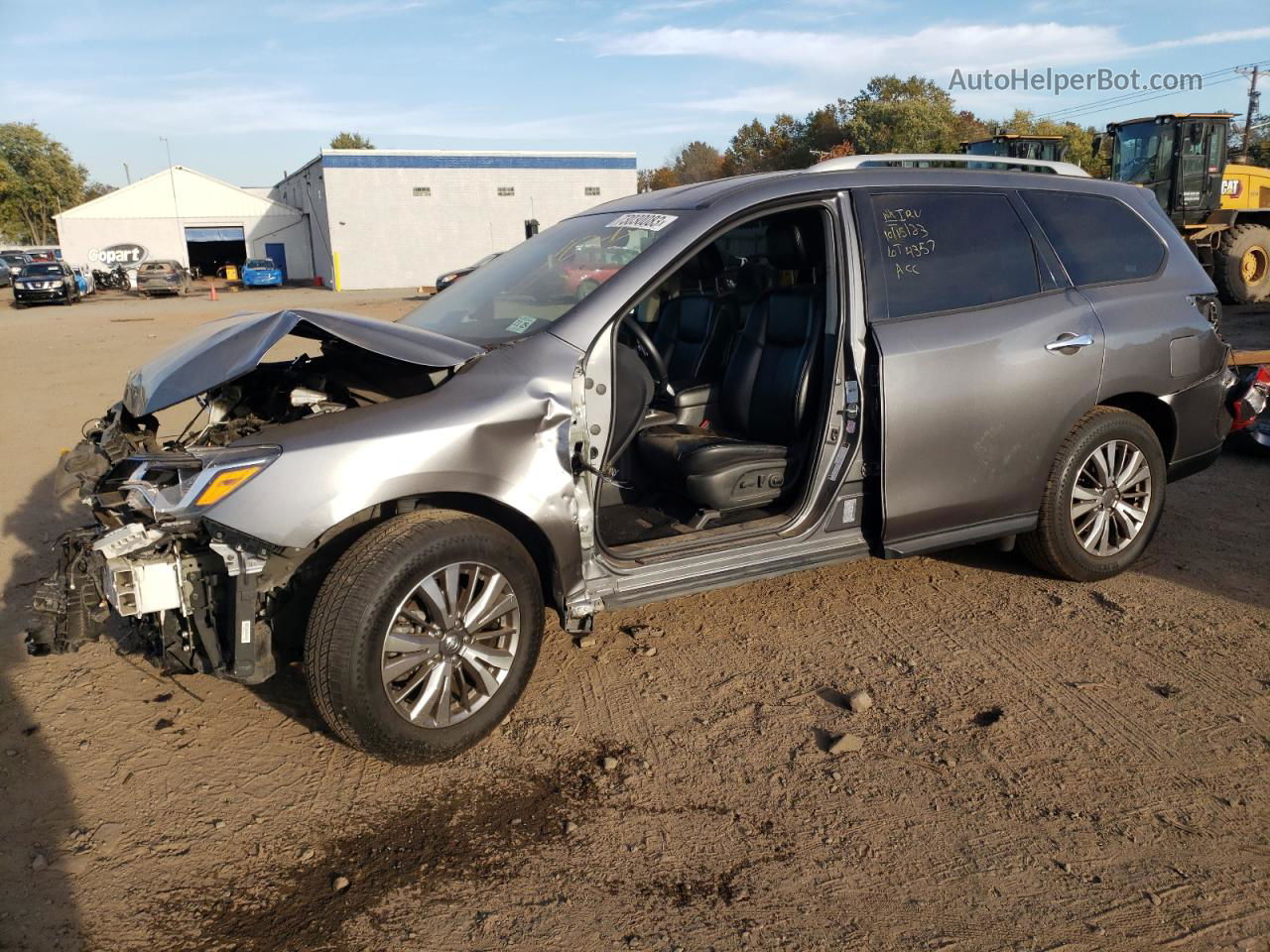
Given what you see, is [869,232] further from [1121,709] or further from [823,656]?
[1121,709]

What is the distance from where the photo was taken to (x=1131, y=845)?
2777mm

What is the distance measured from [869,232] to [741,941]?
9.35ft

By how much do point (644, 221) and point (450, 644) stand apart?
6.36 feet

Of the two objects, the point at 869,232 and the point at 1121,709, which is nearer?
the point at 1121,709

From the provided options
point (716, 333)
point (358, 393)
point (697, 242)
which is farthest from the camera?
point (716, 333)

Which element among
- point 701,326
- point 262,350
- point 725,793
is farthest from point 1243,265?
point 262,350

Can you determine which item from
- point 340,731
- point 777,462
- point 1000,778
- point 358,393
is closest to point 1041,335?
point 777,462

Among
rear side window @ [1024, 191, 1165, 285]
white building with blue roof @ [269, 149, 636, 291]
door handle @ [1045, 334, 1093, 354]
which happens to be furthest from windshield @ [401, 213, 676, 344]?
white building with blue roof @ [269, 149, 636, 291]

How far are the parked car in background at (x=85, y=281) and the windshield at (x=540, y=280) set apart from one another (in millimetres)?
36300

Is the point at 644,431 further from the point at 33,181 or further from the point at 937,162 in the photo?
the point at 33,181

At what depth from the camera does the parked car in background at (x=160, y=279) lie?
37.2 meters

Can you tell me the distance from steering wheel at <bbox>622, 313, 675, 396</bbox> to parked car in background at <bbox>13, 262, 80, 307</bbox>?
3416cm

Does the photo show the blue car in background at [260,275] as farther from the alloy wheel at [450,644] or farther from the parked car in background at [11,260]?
the alloy wheel at [450,644]

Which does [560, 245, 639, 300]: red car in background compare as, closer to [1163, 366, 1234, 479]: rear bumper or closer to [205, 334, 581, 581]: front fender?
[205, 334, 581, 581]: front fender
